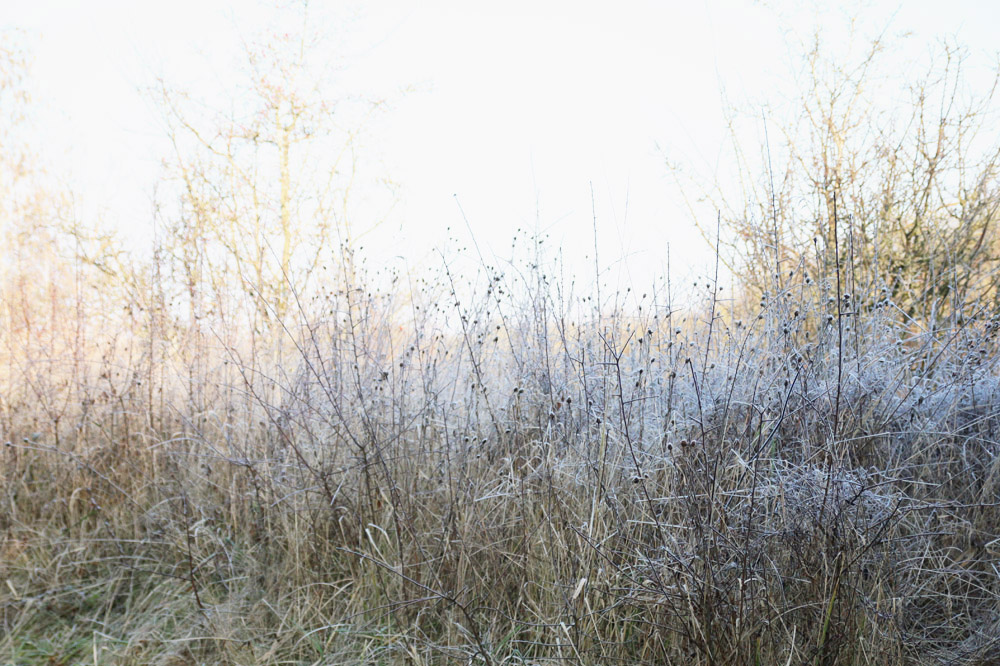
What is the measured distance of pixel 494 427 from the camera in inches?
114

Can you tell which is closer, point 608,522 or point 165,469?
point 608,522

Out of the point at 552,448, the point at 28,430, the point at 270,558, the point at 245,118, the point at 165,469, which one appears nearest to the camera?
the point at 552,448

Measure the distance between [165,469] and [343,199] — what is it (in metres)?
6.24

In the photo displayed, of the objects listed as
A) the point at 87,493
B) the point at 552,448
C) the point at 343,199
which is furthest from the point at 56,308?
the point at 343,199

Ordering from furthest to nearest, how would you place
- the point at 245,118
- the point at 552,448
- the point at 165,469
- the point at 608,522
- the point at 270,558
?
the point at 245,118, the point at 165,469, the point at 270,558, the point at 552,448, the point at 608,522

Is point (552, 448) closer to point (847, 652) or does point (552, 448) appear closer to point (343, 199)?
point (847, 652)

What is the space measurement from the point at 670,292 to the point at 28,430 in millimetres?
3917

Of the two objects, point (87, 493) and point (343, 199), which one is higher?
point (343, 199)

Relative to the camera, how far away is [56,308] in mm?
4645

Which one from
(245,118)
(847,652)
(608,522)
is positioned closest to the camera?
(847,652)

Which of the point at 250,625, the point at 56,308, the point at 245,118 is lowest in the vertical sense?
the point at 250,625

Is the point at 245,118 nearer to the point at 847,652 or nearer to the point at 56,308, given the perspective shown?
the point at 56,308

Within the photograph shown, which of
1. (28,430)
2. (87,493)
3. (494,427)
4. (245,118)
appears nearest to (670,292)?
(494,427)

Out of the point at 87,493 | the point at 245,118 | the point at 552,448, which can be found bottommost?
the point at 87,493
